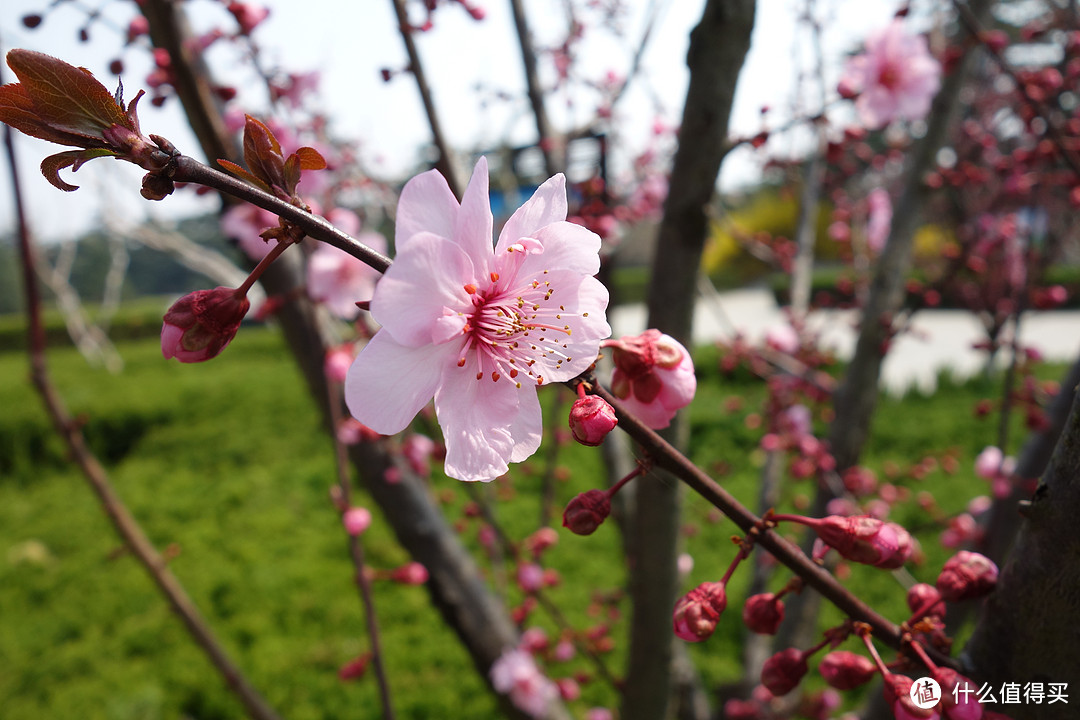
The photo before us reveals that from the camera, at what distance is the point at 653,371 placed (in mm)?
727

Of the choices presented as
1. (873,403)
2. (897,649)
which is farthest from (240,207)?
(873,403)

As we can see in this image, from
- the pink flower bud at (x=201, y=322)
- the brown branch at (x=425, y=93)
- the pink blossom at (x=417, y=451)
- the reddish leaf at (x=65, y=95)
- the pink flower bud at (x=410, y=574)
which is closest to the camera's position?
the reddish leaf at (x=65, y=95)

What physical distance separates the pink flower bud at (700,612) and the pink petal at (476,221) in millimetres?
433

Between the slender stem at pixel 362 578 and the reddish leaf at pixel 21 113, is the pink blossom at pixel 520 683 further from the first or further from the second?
the reddish leaf at pixel 21 113

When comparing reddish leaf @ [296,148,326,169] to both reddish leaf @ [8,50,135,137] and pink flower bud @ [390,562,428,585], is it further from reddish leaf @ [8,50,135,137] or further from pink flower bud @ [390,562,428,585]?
pink flower bud @ [390,562,428,585]

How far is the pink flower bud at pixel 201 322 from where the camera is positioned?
2.00ft

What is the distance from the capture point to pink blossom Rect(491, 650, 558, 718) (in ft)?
5.68

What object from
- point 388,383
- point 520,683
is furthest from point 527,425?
point 520,683

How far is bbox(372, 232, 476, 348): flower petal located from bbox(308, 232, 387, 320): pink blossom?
111 cm

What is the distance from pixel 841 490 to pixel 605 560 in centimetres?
243

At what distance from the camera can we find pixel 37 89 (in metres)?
0.50

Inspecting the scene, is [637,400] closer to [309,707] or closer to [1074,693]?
[1074,693]

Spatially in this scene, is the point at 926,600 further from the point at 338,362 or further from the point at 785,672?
the point at 338,362

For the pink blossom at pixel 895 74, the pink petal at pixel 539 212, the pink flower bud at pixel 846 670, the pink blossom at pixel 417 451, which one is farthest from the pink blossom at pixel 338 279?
the pink blossom at pixel 895 74
